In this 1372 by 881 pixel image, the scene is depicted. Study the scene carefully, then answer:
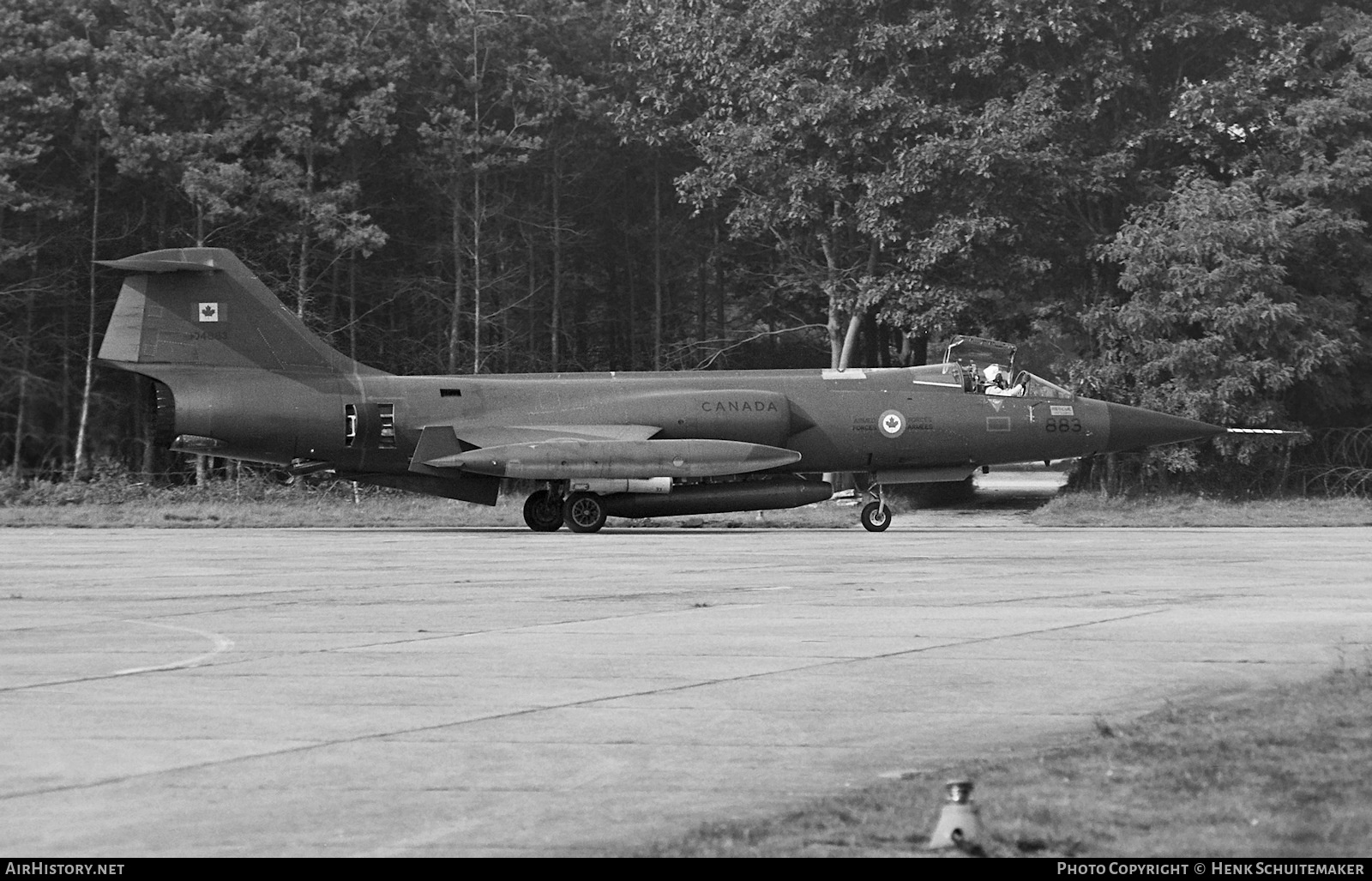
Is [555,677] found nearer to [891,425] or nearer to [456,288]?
[891,425]

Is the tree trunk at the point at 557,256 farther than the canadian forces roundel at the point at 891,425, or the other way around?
the tree trunk at the point at 557,256

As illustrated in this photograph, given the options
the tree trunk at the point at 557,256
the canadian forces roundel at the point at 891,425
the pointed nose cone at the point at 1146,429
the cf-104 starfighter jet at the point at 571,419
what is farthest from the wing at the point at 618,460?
the tree trunk at the point at 557,256

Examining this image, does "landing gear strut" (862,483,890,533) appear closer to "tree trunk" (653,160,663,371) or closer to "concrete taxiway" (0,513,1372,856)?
"concrete taxiway" (0,513,1372,856)

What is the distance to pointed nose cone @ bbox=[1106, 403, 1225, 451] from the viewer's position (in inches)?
1015

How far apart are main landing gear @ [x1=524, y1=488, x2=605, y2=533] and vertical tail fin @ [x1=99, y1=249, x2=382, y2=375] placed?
4.08 meters

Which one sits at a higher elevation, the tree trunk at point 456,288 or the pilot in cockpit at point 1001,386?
the tree trunk at point 456,288

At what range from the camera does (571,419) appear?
24.6 m

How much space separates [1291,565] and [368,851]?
13.7 meters

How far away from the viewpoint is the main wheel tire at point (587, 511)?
2412 centimetres

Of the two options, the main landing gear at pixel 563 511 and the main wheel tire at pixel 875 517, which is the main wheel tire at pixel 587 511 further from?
the main wheel tire at pixel 875 517

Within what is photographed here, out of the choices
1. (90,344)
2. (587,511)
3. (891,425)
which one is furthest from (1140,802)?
(90,344)

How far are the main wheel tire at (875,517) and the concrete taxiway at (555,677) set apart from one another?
21.7ft

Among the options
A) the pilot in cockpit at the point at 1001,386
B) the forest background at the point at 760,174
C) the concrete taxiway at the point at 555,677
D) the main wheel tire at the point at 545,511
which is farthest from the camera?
the forest background at the point at 760,174
